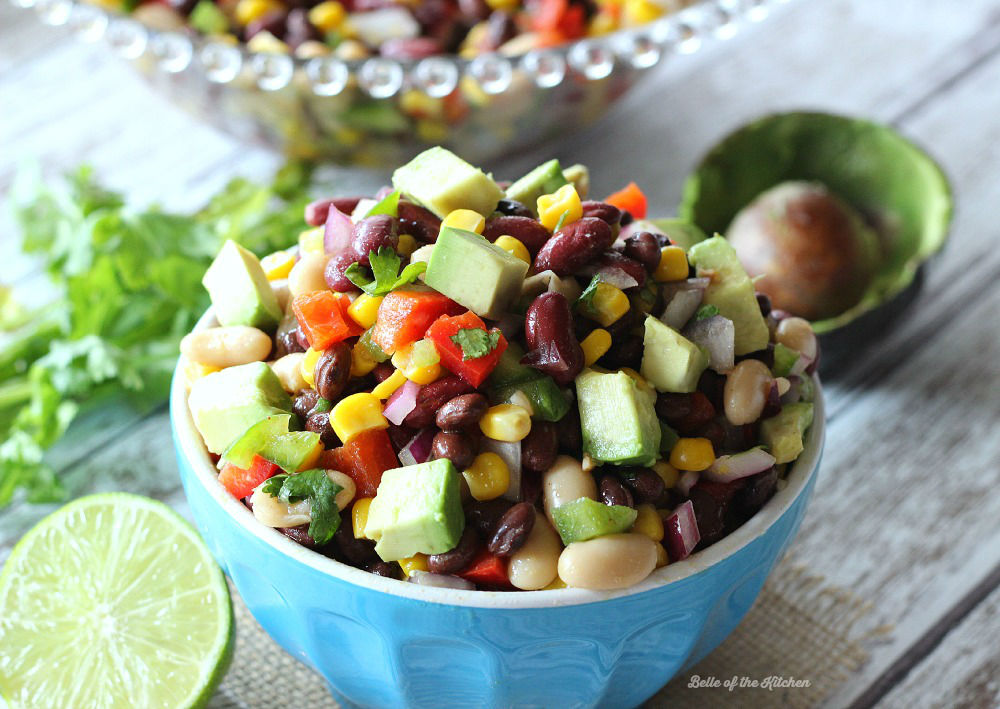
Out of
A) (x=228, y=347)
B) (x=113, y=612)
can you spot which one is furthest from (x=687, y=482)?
(x=113, y=612)

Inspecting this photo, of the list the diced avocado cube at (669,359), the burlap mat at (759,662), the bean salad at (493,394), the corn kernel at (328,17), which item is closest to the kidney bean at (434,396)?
the bean salad at (493,394)

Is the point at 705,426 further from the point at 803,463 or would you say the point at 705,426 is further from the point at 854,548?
the point at 854,548

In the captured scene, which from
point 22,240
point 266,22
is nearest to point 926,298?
point 266,22

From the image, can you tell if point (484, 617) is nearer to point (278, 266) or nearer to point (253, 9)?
point (278, 266)

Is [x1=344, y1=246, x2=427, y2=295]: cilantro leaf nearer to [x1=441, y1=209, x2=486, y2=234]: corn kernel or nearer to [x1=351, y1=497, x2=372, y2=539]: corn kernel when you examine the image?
[x1=441, y1=209, x2=486, y2=234]: corn kernel

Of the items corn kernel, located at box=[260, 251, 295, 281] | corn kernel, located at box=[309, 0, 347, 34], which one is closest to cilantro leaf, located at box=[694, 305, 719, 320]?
corn kernel, located at box=[260, 251, 295, 281]

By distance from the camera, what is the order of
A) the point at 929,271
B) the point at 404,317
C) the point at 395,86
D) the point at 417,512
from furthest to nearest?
the point at 929,271, the point at 395,86, the point at 404,317, the point at 417,512
